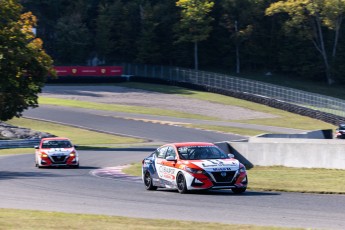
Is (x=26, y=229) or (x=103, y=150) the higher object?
(x=26, y=229)

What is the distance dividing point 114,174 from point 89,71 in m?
58.7

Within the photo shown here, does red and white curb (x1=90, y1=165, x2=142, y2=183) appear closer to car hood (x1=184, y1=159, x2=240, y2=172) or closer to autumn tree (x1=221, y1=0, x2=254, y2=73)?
car hood (x1=184, y1=159, x2=240, y2=172)

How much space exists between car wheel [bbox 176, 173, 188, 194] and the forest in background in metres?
71.8

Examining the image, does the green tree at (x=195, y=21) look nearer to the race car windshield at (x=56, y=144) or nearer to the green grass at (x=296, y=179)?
the race car windshield at (x=56, y=144)

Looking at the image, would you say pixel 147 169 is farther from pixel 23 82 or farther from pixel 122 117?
pixel 122 117

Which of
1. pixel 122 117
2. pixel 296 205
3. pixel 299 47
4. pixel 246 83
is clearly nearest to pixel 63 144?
pixel 296 205

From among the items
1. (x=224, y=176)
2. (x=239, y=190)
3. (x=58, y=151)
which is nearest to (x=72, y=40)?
(x=58, y=151)

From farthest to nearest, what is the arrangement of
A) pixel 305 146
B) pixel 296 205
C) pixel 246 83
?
pixel 246 83
pixel 305 146
pixel 296 205

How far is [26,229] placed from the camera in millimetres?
12781

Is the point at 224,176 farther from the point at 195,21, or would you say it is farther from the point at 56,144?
the point at 195,21

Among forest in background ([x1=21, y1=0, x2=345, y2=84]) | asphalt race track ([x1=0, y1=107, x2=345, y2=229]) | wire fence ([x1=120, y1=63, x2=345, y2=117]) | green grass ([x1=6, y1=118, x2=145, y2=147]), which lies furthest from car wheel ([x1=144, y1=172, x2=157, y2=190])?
forest in background ([x1=21, y1=0, x2=345, y2=84])

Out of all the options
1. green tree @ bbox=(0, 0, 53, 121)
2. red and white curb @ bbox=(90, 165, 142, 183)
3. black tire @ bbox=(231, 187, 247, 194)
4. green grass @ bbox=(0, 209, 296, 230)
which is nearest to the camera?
green grass @ bbox=(0, 209, 296, 230)

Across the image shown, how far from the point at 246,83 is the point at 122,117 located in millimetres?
17458

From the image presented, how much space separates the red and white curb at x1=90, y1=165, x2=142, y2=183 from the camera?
2713 centimetres
